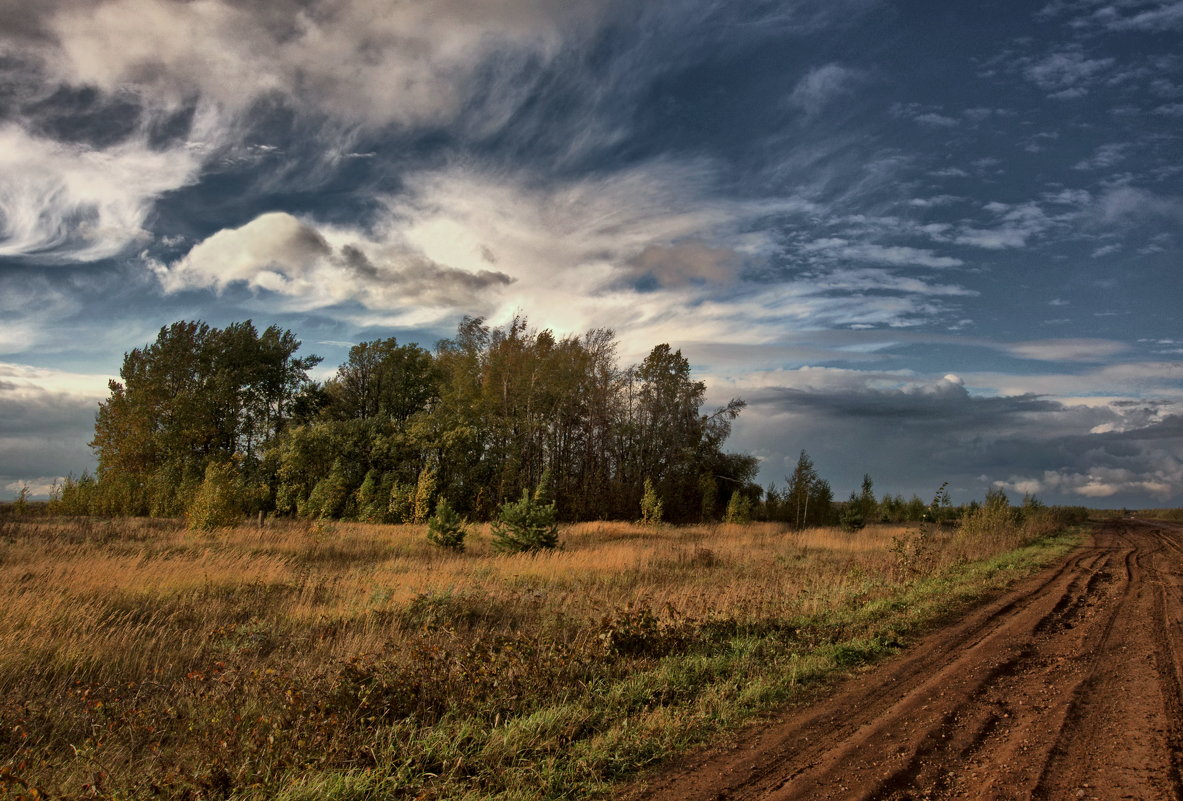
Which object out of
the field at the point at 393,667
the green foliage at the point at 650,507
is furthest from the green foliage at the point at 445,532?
the green foliage at the point at 650,507

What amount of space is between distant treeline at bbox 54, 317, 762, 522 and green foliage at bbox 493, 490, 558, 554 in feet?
54.1

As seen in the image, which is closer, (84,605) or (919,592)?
(84,605)

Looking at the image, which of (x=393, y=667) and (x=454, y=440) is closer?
(x=393, y=667)

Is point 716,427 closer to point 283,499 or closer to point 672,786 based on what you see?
point 283,499

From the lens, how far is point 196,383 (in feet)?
144

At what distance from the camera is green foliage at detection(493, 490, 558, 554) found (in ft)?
64.7

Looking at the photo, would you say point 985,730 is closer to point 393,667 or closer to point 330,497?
point 393,667

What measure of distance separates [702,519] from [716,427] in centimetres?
663

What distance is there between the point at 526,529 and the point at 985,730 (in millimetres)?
15402

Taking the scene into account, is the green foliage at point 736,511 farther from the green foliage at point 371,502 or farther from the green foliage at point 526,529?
the green foliage at point 526,529

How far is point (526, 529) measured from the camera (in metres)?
19.9

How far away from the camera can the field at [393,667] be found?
4945mm

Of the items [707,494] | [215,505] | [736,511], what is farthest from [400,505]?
[736,511]

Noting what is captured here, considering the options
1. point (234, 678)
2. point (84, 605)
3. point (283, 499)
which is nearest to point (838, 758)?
point (234, 678)
